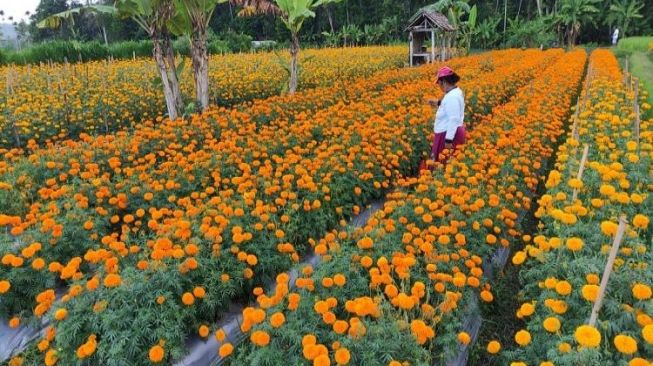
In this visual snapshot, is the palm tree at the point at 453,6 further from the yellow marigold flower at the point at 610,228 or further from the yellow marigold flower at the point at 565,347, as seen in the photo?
the yellow marigold flower at the point at 565,347

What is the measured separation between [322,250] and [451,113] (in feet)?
11.3

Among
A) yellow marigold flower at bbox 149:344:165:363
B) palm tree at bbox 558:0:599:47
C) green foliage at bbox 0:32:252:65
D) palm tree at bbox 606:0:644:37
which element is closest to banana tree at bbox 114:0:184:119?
yellow marigold flower at bbox 149:344:165:363

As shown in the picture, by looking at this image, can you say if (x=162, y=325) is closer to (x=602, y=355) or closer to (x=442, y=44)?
(x=602, y=355)

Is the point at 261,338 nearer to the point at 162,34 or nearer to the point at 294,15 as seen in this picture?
the point at 162,34

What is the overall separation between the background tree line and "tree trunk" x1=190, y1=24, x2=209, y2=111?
43.4ft

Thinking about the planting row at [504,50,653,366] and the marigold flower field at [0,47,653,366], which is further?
the marigold flower field at [0,47,653,366]

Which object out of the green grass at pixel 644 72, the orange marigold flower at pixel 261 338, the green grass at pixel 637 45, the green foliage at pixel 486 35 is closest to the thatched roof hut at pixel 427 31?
the green grass at pixel 644 72

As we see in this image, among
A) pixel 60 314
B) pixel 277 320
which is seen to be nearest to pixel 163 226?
pixel 60 314

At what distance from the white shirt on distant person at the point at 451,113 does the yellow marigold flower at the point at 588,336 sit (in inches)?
158

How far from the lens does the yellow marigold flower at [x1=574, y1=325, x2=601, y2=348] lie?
2129mm

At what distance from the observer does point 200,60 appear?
8617mm

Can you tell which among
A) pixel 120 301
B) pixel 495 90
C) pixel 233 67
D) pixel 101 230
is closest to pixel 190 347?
pixel 120 301

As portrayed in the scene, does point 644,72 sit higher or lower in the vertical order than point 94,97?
lower

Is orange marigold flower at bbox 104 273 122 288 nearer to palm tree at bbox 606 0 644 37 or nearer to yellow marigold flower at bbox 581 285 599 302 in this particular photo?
yellow marigold flower at bbox 581 285 599 302
